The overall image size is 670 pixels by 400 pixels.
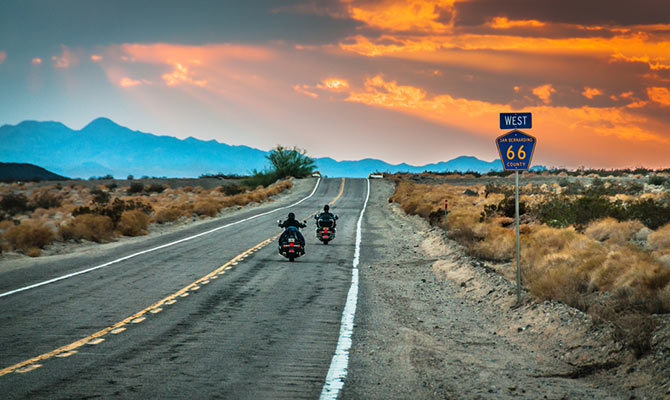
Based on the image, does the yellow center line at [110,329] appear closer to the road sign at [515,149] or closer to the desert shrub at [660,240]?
the road sign at [515,149]

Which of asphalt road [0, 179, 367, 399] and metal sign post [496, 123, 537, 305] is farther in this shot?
metal sign post [496, 123, 537, 305]

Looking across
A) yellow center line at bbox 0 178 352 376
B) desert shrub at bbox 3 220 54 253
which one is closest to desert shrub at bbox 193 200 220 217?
desert shrub at bbox 3 220 54 253

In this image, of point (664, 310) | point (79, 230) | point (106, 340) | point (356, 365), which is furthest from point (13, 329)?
point (79, 230)

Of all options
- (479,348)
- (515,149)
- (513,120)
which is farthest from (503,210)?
(479,348)

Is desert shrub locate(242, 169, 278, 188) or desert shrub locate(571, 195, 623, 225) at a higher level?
desert shrub locate(242, 169, 278, 188)

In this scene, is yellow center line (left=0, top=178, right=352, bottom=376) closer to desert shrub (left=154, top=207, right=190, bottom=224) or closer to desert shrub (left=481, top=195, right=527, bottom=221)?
desert shrub (left=481, top=195, right=527, bottom=221)

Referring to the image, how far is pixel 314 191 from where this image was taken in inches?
2660

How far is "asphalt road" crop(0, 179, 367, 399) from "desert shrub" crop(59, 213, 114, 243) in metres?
5.83

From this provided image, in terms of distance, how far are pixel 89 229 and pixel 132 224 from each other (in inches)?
123

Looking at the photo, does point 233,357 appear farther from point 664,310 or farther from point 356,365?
point 664,310

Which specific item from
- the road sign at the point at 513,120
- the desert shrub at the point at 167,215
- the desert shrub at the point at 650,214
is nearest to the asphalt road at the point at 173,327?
the road sign at the point at 513,120

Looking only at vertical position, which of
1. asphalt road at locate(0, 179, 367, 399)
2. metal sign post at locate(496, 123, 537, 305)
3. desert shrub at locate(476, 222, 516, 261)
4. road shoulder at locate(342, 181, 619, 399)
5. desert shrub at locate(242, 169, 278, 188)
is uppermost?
desert shrub at locate(242, 169, 278, 188)

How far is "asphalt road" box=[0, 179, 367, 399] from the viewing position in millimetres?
6559

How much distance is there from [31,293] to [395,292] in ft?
27.3
